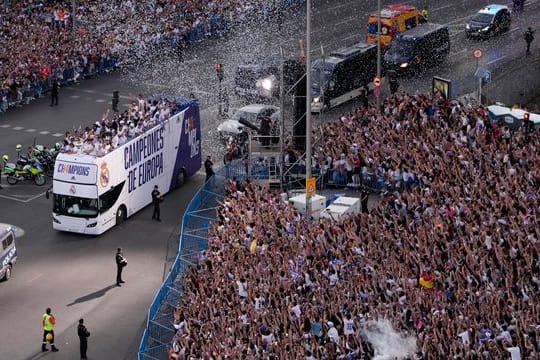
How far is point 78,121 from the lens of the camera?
5875 cm

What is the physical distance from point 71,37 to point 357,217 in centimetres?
3271

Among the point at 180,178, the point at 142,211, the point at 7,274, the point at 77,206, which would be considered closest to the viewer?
the point at 7,274

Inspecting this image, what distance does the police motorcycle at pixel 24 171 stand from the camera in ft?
167

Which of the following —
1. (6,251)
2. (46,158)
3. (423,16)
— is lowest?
(46,158)

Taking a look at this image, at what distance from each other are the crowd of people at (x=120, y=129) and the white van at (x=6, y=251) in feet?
14.7

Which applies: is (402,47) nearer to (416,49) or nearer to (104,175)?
(416,49)

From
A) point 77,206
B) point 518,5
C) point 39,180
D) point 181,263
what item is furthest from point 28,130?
point 518,5

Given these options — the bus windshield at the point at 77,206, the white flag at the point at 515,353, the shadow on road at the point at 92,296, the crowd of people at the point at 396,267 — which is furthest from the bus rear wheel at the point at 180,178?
the white flag at the point at 515,353

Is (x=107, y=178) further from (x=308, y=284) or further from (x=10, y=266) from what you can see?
(x=308, y=284)

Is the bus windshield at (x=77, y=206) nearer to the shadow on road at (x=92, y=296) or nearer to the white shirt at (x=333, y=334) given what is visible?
the shadow on road at (x=92, y=296)

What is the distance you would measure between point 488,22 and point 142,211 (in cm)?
2629

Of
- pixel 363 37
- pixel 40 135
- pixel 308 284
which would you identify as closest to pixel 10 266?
pixel 308 284

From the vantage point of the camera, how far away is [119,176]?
150ft

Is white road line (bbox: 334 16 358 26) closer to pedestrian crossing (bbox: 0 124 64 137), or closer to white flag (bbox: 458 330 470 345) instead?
pedestrian crossing (bbox: 0 124 64 137)
